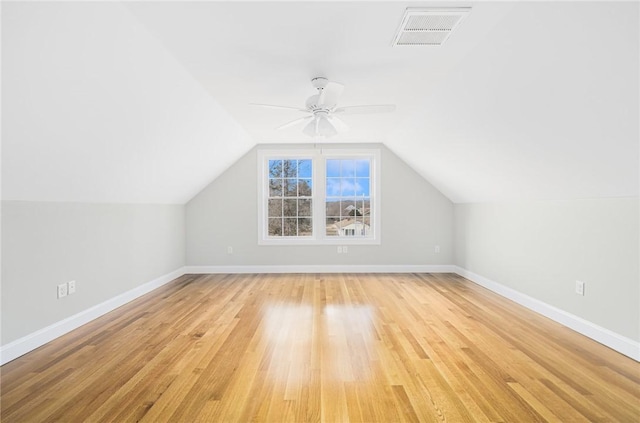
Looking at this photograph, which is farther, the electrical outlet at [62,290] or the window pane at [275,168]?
the window pane at [275,168]

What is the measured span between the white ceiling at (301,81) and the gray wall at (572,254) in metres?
0.22

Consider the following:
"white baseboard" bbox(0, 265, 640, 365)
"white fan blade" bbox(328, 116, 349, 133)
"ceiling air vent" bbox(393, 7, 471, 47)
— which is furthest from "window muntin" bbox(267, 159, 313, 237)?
"ceiling air vent" bbox(393, 7, 471, 47)

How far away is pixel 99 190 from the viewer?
137 inches

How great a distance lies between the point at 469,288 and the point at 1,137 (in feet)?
17.4

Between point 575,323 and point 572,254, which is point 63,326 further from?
point 572,254

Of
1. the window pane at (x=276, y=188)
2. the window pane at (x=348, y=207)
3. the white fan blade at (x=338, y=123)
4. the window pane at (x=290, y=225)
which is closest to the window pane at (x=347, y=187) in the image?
the window pane at (x=348, y=207)

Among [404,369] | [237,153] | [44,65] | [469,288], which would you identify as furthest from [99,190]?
[469,288]

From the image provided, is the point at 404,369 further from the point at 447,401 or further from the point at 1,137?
the point at 1,137

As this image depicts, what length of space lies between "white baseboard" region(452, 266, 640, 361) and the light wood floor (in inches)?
3.4

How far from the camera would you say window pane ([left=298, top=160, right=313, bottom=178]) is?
20.5ft

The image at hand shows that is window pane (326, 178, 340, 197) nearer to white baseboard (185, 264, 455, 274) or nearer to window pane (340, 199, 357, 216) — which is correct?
window pane (340, 199, 357, 216)

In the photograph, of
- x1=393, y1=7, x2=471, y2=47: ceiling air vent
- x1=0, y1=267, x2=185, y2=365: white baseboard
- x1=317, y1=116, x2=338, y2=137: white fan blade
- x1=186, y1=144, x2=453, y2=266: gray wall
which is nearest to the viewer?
x1=393, y1=7, x2=471, y2=47: ceiling air vent

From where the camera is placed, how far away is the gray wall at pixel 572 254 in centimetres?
270

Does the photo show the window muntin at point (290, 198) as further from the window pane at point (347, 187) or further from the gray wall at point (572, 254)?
the gray wall at point (572, 254)
